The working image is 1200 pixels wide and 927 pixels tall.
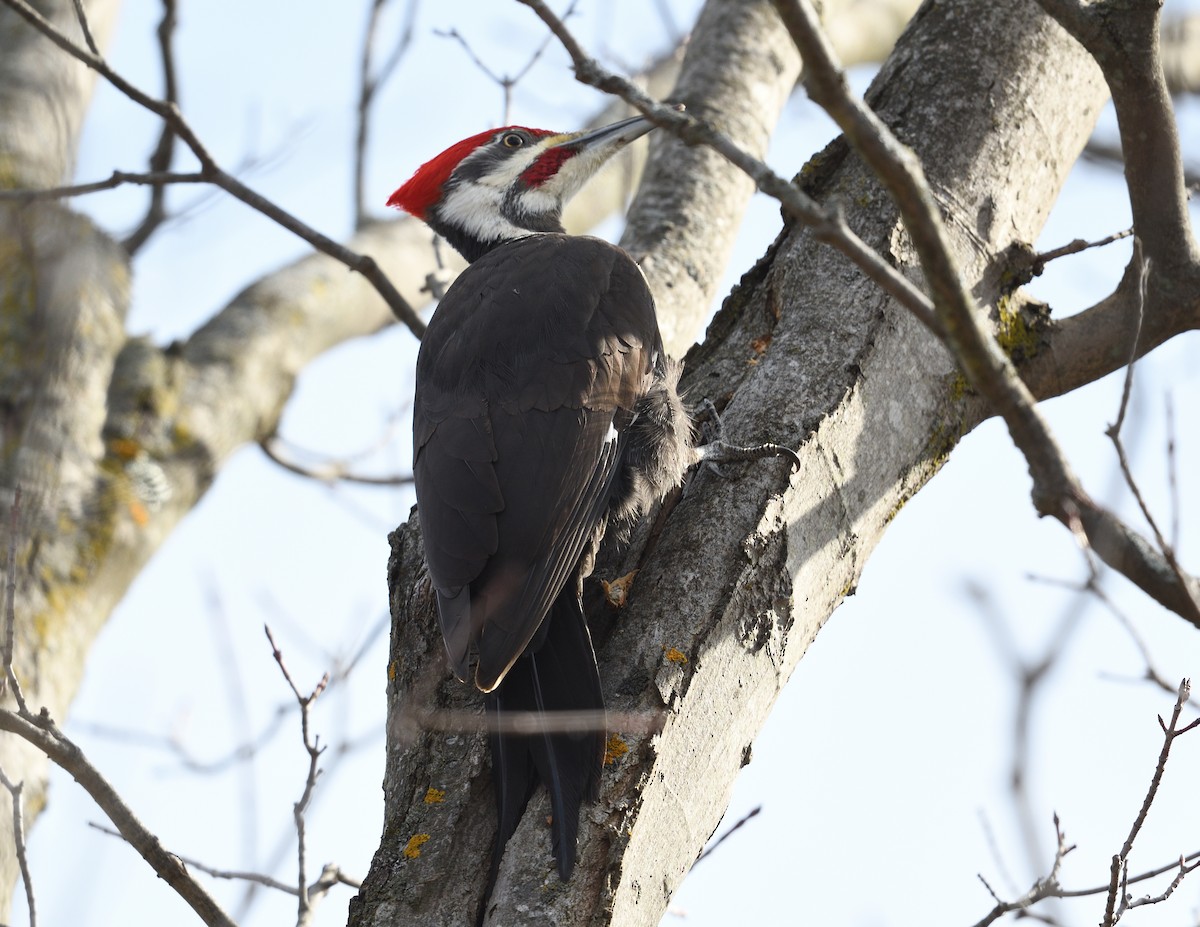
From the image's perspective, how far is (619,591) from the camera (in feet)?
8.08

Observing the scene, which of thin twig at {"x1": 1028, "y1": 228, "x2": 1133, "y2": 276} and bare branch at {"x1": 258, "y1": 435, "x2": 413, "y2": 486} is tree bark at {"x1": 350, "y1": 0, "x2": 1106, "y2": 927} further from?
bare branch at {"x1": 258, "y1": 435, "x2": 413, "y2": 486}

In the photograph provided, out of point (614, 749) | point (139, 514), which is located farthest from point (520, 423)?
point (139, 514)

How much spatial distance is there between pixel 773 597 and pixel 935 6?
1.67 meters

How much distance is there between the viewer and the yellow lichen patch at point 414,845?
2.18 m

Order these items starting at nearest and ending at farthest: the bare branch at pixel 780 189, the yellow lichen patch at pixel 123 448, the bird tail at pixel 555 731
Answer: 1. the bare branch at pixel 780 189
2. the bird tail at pixel 555 731
3. the yellow lichen patch at pixel 123 448

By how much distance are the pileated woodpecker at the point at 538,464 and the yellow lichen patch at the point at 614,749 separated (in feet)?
0.04

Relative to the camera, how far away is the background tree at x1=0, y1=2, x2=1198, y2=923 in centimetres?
217

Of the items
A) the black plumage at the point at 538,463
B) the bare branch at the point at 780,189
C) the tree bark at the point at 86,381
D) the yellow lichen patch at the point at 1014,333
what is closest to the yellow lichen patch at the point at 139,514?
the tree bark at the point at 86,381

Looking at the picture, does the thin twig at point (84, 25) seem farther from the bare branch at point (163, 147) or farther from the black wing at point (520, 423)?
the black wing at point (520, 423)

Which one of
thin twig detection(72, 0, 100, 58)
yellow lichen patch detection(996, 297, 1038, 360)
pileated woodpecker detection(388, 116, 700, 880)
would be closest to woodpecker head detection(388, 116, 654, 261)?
pileated woodpecker detection(388, 116, 700, 880)

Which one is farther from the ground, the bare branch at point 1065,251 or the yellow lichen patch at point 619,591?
the bare branch at point 1065,251

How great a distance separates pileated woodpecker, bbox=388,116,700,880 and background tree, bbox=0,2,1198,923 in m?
0.09

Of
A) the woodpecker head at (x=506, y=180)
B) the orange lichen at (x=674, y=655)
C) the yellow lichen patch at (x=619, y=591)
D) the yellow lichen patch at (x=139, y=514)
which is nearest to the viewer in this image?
the orange lichen at (x=674, y=655)

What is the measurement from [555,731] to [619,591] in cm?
37
